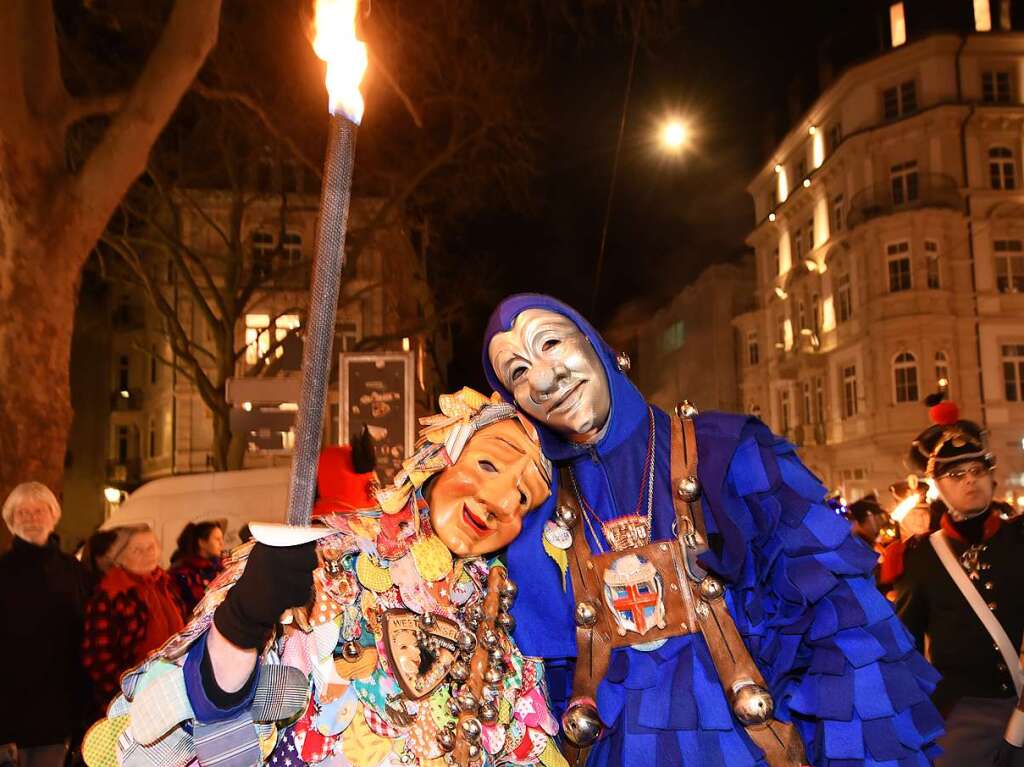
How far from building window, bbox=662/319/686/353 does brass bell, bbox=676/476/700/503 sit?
4047cm

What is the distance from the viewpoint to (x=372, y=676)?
2.32 meters

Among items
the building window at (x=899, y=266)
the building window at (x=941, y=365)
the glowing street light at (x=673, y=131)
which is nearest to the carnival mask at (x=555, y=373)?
the glowing street light at (x=673, y=131)

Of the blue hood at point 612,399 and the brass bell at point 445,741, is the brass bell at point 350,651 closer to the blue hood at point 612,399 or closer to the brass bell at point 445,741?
the brass bell at point 445,741

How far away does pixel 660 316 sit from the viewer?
44719mm

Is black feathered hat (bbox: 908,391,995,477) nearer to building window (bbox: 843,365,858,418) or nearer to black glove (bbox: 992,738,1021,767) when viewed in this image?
black glove (bbox: 992,738,1021,767)

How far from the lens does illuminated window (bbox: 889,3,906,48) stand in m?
29.8

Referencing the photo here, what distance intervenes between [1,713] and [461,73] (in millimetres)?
10767

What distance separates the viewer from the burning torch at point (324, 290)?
1707 mm

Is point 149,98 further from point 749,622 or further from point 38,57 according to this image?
point 749,622

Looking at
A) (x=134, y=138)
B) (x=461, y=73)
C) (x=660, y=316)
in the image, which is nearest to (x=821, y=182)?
(x=660, y=316)

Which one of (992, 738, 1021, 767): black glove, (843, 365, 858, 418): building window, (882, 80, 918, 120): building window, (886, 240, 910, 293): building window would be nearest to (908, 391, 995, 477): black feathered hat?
(992, 738, 1021, 767): black glove

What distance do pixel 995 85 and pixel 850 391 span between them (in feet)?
34.0

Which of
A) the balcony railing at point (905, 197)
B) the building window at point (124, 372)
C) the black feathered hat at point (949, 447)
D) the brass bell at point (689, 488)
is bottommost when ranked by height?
the brass bell at point (689, 488)

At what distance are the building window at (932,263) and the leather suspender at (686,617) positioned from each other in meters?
28.2
